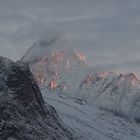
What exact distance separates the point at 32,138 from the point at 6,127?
33.4 feet

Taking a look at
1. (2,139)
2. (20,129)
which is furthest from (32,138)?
(2,139)

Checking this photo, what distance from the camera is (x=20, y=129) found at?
195 metres

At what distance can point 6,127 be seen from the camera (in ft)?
623

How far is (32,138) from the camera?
198 m

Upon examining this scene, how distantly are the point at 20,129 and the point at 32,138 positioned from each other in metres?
4.43

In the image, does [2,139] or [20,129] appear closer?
[2,139]

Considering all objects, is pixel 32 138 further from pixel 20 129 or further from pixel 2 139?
pixel 2 139

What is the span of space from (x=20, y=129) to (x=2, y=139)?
47.7ft

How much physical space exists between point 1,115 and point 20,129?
648 centimetres

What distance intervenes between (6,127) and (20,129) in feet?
20.0

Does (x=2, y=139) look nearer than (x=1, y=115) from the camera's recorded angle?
Yes

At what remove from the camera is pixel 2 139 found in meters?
181
